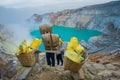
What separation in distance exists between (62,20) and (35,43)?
55466 mm

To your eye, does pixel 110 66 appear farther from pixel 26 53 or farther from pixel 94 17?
pixel 94 17

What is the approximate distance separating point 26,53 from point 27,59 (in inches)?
7.3

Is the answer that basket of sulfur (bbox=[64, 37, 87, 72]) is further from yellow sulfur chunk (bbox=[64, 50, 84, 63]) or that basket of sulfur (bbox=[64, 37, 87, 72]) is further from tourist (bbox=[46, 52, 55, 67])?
tourist (bbox=[46, 52, 55, 67])

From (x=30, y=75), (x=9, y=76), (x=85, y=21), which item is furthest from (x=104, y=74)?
(x=85, y=21)

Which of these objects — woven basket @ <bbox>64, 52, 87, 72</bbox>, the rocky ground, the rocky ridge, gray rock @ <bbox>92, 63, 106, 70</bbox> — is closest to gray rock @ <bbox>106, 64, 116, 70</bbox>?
the rocky ground

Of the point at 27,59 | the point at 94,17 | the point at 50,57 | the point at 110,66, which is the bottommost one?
the point at 94,17

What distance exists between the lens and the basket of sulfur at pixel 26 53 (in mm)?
5441

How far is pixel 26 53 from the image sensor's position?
545 centimetres

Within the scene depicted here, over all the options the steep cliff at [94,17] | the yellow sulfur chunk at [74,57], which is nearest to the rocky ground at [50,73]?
the yellow sulfur chunk at [74,57]

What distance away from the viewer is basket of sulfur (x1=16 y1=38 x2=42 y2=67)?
214 inches

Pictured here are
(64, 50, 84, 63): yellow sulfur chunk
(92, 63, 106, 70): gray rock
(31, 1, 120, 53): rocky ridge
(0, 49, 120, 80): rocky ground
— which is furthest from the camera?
(31, 1, 120, 53): rocky ridge

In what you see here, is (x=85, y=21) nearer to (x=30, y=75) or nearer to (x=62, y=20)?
(x=62, y=20)

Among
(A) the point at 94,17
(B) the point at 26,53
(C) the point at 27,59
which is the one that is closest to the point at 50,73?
(C) the point at 27,59

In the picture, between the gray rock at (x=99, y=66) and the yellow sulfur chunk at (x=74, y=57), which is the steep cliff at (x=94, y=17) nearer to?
the gray rock at (x=99, y=66)
